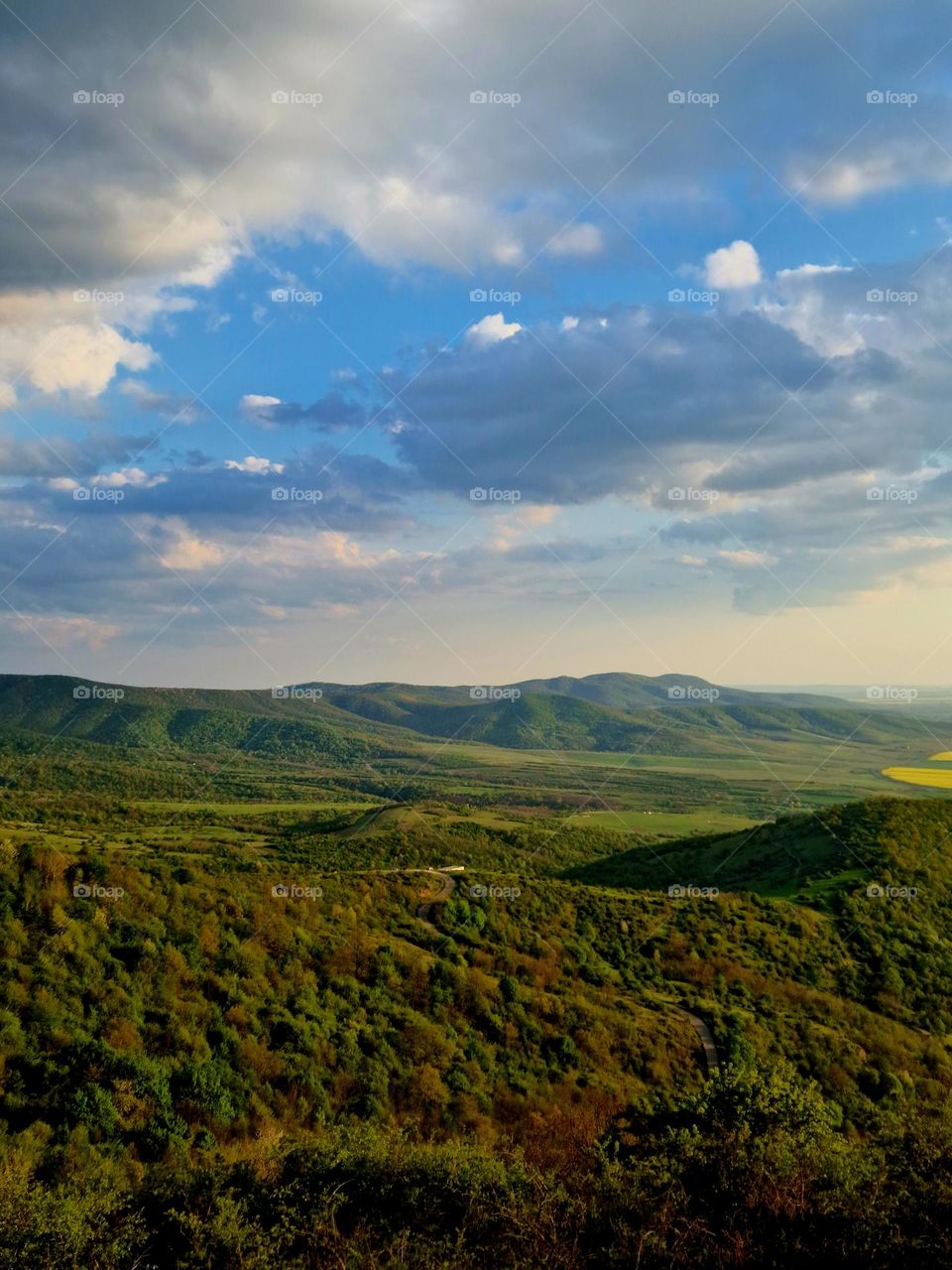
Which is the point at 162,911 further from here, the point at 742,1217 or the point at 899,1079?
the point at 899,1079

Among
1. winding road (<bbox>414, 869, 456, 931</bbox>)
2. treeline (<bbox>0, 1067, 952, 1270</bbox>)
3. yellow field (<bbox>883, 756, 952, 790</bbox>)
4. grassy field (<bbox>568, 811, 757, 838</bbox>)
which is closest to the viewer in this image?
treeline (<bbox>0, 1067, 952, 1270</bbox>)

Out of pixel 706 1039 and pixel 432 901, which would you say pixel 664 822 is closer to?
pixel 432 901

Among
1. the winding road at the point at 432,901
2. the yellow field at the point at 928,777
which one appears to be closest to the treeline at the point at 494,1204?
the winding road at the point at 432,901

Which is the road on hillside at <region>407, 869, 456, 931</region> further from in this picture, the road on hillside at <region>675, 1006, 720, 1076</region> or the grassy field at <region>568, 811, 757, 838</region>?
the grassy field at <region>568, 811, 757, 838</region>

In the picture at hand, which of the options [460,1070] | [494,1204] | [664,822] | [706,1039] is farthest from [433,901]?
[664,822]

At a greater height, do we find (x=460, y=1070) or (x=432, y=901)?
(x=432, y=901)

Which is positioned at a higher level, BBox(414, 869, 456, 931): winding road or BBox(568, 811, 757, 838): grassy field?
BBox(414, 869, 456, 931): winding road

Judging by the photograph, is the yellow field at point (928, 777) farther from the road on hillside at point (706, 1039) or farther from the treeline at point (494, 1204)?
the treeline at point (494, 1204)

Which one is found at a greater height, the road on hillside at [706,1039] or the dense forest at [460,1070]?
the dense forest at [460,1070]

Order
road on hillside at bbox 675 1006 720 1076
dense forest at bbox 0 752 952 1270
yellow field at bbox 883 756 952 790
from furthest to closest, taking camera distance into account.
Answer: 1. yellow field at bbox 883 756 952 790
2. road on hillside at bbox 675 1006 720 1076
3. dense forest at bbox 0 752 952 1270

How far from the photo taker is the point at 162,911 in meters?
29.2

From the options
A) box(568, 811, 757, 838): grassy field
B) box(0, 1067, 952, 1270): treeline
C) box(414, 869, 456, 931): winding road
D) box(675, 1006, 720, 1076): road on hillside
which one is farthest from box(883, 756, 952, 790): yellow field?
box(0, 1067, 952, 1270): treeline

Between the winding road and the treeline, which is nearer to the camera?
the treeline

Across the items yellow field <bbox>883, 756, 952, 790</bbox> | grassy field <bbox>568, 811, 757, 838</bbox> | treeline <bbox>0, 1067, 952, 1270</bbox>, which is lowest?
grassy field <bbox>568, 811, 757, 838</bbox>
